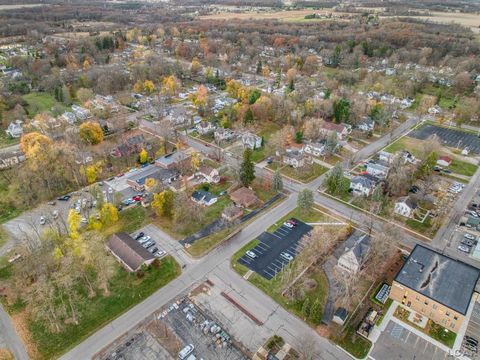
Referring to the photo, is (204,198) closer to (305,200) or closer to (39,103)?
(305,200)

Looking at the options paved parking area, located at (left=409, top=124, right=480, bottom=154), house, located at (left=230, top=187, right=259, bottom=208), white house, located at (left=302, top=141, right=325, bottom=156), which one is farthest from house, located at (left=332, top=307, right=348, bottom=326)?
paved parking area, located at (left=409, top=124, right=480, bottom=154)

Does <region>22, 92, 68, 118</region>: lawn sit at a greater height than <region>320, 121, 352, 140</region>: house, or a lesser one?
lesser

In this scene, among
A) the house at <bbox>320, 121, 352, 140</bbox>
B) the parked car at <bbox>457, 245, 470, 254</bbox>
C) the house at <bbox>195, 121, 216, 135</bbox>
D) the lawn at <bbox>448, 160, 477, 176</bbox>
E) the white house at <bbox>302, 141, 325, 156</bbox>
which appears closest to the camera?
the parked car at <bbox>457, 245, 470, 254</bbox>

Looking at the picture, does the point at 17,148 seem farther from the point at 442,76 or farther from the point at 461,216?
the point at 442,76

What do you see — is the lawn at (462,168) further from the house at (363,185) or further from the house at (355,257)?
the house at (355,257)

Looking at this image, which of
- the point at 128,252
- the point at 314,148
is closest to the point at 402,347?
the point at 128,252

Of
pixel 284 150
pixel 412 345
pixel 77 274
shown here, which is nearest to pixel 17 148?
pixel 77 274

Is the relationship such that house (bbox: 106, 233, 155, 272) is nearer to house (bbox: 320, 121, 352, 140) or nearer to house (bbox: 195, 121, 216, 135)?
house (bbox: 195, 121, 216, 135)
